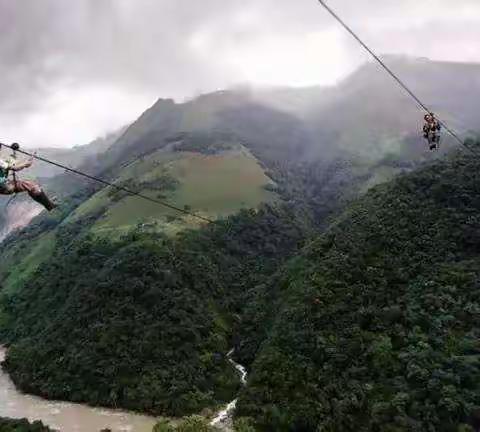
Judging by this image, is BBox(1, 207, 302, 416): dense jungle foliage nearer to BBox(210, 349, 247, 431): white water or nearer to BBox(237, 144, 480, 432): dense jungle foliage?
BBox(210, 349, 247, 431): white water

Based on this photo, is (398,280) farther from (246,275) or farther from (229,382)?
(246,275)

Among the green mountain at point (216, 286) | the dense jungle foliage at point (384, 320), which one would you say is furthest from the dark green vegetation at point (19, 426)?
the dense jungle foliage at point (384, 320)

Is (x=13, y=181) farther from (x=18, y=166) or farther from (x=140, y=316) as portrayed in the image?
(x=140, y=316)

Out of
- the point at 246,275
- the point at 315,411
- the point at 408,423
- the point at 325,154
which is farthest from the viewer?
the point at 325,154

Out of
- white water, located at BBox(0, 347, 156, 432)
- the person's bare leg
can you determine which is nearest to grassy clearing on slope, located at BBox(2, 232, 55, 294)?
white water, located at BBox(0, 347, 156, 432)

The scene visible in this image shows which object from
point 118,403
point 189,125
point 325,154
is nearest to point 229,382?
point 118,403

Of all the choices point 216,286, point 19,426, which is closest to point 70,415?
point 19,426
